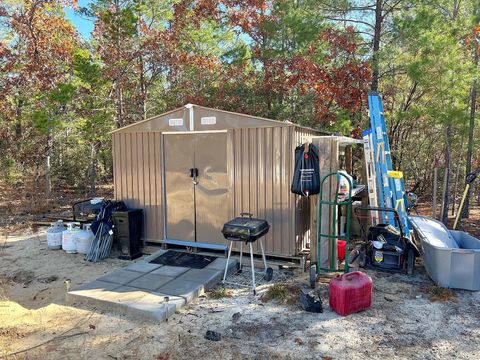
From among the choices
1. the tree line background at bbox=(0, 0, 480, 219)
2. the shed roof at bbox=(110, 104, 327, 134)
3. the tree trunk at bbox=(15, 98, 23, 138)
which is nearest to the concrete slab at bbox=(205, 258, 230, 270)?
the shed roof at bbox=(110, 104, 327, 134)

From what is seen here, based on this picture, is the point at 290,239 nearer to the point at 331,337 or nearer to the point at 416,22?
the point at 331,337

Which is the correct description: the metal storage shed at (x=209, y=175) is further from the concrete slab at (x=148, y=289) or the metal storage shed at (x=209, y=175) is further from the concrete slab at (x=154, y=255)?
the concrete slab at (x=148, y=289)

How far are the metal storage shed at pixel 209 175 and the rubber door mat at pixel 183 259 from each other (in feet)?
0.68

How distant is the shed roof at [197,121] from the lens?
4908 mm

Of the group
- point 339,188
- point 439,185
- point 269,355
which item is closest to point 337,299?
point 269,355

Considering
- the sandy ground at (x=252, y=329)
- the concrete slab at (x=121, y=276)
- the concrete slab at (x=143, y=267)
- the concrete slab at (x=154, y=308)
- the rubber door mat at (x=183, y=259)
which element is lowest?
the sandy ground at (x=252, y=329)

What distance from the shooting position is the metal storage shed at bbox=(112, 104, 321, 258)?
4883mm

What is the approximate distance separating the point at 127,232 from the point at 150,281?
140 centimetres

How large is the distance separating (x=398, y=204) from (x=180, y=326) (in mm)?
3752

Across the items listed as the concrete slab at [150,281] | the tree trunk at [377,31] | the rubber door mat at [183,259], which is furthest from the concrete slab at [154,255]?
the tree trunk at [377,31]

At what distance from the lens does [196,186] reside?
5.48 m

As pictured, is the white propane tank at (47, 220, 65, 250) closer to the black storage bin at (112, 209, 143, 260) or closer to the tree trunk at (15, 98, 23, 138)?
the black storage bin at (112, 209, 143, 260)

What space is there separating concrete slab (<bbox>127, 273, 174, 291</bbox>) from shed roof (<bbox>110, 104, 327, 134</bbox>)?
2205 millimetres

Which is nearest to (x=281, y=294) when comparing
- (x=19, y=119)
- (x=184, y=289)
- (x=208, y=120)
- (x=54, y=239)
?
(x=184, y=289)
